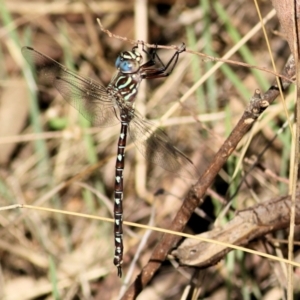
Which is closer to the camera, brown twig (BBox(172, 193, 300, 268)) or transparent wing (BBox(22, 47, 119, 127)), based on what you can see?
brown twig (BBox(172, 193, 300, 268))

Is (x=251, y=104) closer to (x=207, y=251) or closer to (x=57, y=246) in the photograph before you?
(x=207, y=251)

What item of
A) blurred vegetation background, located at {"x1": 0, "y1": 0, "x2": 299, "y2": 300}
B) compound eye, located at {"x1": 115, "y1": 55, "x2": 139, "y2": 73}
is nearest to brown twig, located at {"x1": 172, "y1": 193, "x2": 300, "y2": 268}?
blurred vegetation background, located at {"x1": 0, "y1": 0, "x2": 299, "y2": 300}

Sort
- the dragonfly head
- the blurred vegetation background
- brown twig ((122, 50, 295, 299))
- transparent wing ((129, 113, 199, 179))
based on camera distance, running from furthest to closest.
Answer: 1. the blurred vegetation background
2. the dragonfly head
3. transparent wing ((129, 113, 199, 179))
4. brown twig ((122, 50, 295, 299))

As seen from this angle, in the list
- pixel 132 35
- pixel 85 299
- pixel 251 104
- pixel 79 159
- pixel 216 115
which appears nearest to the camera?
pixel 251 104

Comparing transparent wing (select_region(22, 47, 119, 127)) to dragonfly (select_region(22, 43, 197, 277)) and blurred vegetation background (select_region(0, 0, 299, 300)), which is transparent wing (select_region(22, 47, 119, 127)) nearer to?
dragonfly (select_region(22, 43, 197, 277))

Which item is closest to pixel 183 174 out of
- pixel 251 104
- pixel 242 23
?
pixel 251 104

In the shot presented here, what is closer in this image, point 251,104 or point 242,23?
point 251,104

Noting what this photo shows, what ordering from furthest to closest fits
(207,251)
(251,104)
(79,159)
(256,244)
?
(79,159) < (256,244) < (207,251) < (251,104)

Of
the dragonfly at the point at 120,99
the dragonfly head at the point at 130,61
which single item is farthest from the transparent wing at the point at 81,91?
the dragonfly head at the point at 130,61
